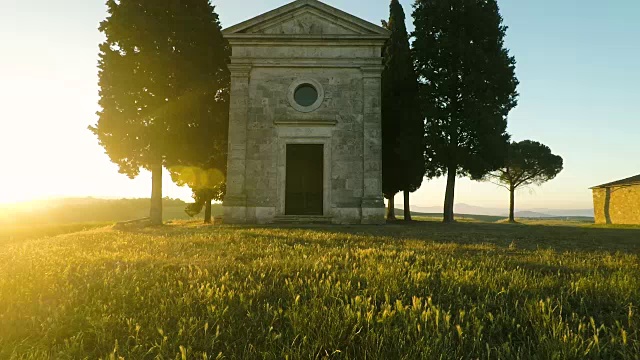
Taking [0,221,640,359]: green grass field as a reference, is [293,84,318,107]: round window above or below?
above

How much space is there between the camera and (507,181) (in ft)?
146

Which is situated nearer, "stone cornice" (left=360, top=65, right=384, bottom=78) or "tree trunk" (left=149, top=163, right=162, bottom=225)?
"stone cornice" (left=360, top=65, right=384, bottom=78)

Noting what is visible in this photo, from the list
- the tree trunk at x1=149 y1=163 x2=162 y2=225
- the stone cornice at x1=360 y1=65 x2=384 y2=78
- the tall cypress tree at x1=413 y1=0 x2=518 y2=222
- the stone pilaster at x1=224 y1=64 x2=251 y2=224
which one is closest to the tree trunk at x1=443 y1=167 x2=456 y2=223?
the tall cypress tree at x1=413 y1=0 x2=518 y2=222

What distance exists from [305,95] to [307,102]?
0.40m

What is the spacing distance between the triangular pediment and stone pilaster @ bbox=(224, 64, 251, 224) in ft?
6.69

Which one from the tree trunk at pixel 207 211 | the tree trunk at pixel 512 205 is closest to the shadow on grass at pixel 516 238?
the tree trunk at pixel 207 211

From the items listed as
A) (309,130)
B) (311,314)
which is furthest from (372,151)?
(311,314)

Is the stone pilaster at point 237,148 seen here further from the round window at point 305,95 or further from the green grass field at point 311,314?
the green grass field at point 311,314

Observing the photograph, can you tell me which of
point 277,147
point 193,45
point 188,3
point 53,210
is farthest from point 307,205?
point 53,210

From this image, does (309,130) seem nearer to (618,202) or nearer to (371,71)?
(371,71)

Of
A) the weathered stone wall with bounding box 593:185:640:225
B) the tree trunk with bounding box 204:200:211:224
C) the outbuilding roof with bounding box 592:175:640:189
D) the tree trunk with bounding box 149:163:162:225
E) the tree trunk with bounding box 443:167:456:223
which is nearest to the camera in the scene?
the tree trunk with bounding box 149:163:162:225

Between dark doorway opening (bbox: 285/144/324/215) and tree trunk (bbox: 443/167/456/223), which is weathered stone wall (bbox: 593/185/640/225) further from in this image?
dark doorway opening (bbox: 285/144/324/215)

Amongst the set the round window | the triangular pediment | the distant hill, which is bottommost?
the distant hill

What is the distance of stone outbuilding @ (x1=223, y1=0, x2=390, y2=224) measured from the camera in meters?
18.0
